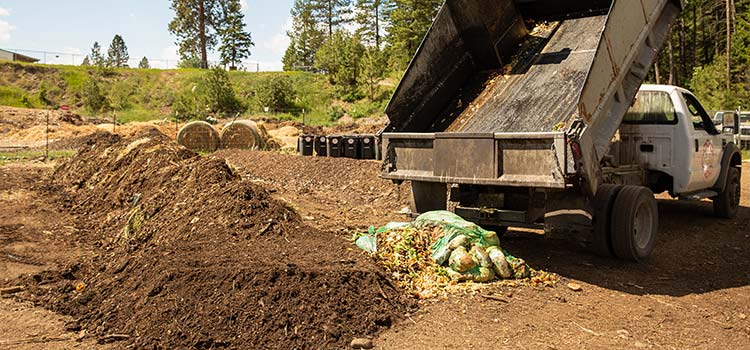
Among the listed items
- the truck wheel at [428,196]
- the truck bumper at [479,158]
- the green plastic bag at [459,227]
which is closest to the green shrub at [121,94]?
the truck wheel at [428,196]

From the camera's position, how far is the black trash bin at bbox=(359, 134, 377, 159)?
1778 cm

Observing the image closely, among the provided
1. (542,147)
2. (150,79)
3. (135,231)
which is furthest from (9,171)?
(150,79)

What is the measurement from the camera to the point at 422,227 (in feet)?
21.2

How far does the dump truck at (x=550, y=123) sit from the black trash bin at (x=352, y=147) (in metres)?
9.74

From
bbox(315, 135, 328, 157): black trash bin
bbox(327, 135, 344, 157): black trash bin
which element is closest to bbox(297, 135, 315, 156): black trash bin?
→ bbox(315, 135, 328, 157): black trash bin

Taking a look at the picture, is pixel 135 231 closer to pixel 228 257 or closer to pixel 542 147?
pixel 228 257

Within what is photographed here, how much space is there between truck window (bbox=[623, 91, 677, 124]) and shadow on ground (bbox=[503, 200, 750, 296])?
1.65m

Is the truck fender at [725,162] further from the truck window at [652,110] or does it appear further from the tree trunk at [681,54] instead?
the tree trunk at [681,54]

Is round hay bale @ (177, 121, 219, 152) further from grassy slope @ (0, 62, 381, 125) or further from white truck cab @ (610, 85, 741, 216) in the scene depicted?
grassy slope @ (0, 62, 381, 125)

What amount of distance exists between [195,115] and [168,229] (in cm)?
4050

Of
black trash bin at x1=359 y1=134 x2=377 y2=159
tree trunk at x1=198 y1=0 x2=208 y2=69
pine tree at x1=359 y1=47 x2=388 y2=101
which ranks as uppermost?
tree trunk at x1=198 y1=0 x2=208 y2=69

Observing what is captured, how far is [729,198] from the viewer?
392 inches

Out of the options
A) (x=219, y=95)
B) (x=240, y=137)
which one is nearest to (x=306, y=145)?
(x=240, y=137)

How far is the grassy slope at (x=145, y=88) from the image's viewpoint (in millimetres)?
49469
